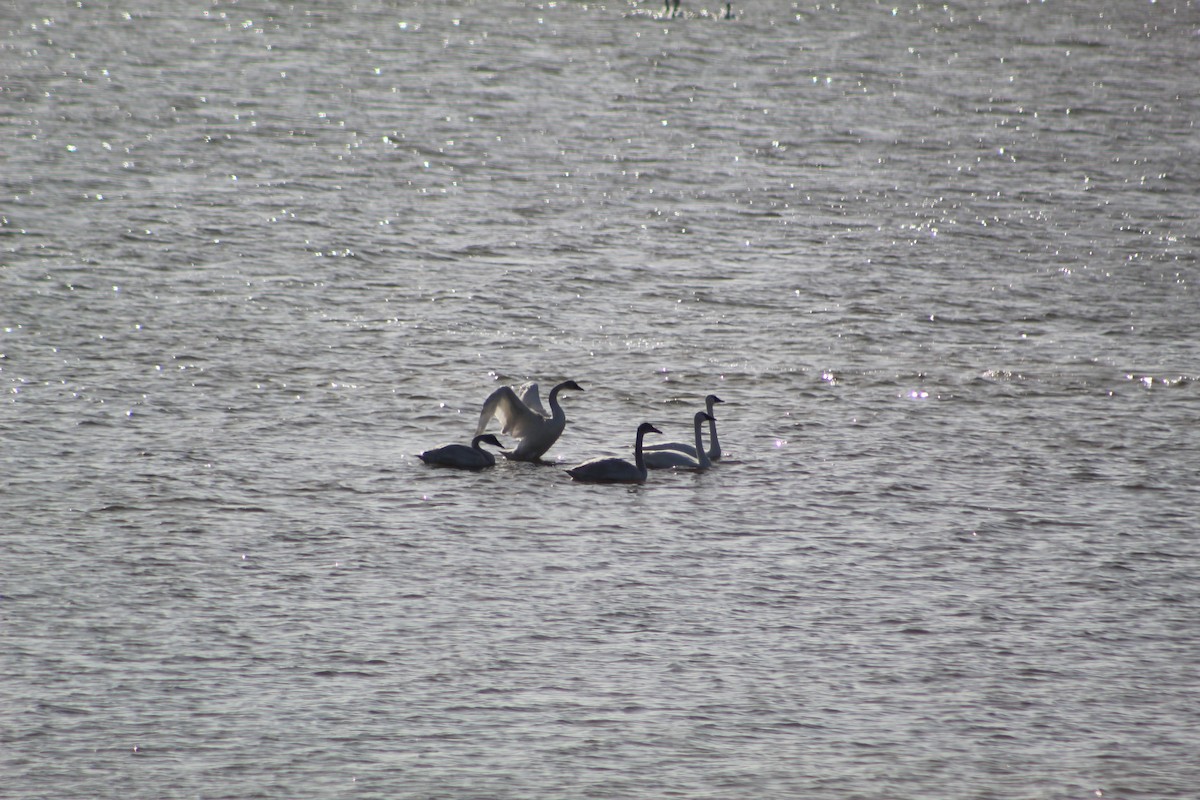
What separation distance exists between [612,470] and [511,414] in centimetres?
133

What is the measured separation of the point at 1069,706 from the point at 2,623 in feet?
19.1

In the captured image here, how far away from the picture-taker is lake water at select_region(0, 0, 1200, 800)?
923 cm

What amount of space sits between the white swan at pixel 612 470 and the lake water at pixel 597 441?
113mm

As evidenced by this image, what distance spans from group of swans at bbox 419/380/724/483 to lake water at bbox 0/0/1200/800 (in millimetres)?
171

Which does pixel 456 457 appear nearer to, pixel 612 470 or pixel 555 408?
pixel 555 408

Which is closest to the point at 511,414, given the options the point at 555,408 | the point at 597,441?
the point at 555,408

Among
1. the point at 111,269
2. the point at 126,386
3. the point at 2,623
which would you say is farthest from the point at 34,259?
the point at 2,623

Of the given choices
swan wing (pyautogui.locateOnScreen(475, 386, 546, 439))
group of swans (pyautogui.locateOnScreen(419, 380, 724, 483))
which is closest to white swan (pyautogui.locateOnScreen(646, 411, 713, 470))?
group of swans (pyautogui.locateOnScreen(419, 380, 724, 483))

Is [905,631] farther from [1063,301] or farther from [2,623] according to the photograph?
[1063,301]

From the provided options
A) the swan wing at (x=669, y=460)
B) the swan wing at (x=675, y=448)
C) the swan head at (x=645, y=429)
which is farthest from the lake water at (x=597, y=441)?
A: the swan head at (x=645, y=429)

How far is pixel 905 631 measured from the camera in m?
10.7

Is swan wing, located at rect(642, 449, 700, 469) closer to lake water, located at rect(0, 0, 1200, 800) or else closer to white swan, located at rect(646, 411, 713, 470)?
white swan, located at rect(646, 411, 713, 470)

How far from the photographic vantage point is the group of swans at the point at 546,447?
13.9 meters

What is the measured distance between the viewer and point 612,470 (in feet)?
45.3
